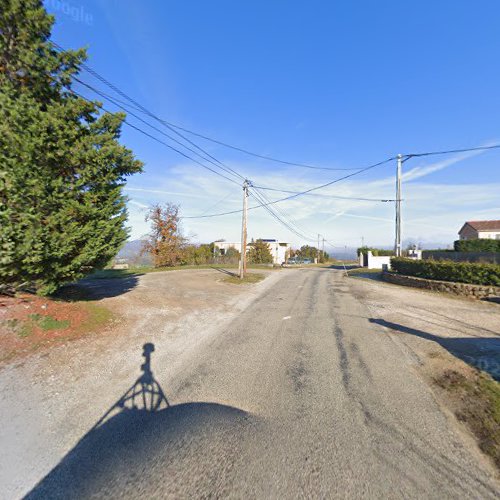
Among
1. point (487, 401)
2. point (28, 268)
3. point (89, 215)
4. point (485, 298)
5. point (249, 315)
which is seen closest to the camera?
point (487, 401)

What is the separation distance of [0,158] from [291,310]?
29.9ft

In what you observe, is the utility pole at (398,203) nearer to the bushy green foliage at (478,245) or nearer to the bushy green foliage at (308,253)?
the bushy green foliage at (478,245)

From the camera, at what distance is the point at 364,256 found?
34.2m

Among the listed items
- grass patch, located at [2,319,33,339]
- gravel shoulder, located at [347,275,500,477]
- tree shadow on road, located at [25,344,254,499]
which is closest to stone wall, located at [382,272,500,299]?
gravel shoulder, located at [347,275,500,477]

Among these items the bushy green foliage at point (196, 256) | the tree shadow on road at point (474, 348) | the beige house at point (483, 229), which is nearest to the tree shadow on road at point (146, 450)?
the tree shadow on road at point (474, 348)

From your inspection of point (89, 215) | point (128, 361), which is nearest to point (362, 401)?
point (128, 361)

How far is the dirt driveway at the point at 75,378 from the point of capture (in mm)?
2875

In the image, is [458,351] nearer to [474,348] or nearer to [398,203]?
[474,348]

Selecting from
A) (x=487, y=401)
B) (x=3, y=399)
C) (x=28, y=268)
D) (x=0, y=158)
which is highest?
(x=0, y=158)

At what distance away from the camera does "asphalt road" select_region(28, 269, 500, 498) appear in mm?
2439

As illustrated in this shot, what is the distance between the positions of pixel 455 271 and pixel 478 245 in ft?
45.1

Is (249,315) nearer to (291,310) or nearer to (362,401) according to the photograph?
(291,310)

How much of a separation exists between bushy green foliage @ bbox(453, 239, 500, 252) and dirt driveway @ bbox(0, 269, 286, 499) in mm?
22532

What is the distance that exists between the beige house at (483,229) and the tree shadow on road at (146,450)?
1998 inches
